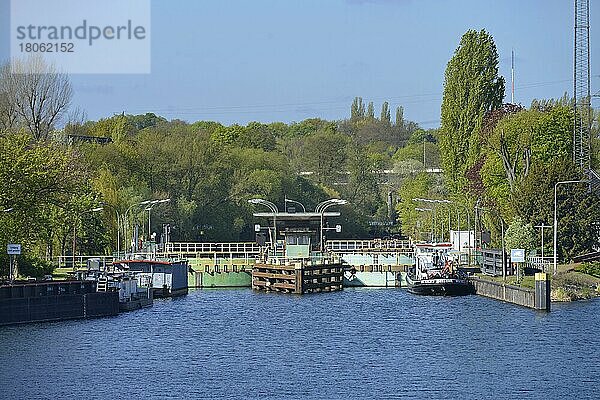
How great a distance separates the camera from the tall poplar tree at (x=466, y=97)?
111 m

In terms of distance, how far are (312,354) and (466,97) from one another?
61375 millimetres

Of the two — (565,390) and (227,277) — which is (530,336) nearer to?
(565,390)

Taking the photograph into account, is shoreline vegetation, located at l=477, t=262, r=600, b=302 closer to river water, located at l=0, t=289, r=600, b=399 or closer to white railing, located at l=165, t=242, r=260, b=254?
river water, located at l=0, t=289, r=600, b=399

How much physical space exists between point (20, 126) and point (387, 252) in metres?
31.9

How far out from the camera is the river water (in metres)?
44.2

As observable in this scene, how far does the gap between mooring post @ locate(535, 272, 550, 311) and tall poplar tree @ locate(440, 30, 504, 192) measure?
136ft

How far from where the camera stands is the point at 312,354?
53.6 meters

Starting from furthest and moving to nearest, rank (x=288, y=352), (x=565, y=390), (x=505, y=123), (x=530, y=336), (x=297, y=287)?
(x=505, y=123), (x=297, y=287), (x=530, y=336), (x=288, y=352), (x=565, y=390)

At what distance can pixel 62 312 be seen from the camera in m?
64.3

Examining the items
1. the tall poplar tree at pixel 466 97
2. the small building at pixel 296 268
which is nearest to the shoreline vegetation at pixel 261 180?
the tall poplar tree at pixel 466 97

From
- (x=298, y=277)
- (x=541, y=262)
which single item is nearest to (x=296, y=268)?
(x=298, y=277)

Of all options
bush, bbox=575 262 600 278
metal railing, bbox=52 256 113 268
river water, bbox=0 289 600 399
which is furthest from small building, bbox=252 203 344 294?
bush, bbox=575 262 600 278

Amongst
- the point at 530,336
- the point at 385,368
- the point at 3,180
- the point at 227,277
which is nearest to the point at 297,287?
the point at 227,277

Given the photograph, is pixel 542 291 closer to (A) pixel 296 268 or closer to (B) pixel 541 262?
(B) pixel 541 262
